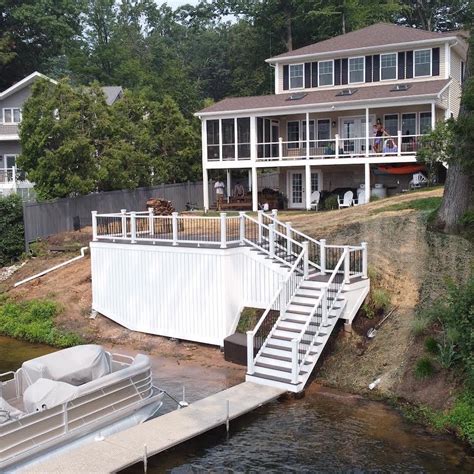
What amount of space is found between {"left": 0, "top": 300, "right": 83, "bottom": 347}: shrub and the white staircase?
23.5ft

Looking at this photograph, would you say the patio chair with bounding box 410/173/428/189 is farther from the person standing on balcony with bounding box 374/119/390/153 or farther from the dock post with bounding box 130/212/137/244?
the dock post with bounding box 130/212/137/244

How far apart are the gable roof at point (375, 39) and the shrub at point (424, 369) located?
20904mm

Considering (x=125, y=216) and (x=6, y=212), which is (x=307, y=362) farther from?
(x=6, y=212)

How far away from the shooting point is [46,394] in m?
13.1

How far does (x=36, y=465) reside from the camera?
469 inches

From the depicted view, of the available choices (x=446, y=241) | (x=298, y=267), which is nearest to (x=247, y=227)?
(x=298, y=267)

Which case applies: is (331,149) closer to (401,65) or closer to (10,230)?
(401,65)

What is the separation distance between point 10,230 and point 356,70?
61.6 ft

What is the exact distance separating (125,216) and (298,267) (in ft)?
20.4

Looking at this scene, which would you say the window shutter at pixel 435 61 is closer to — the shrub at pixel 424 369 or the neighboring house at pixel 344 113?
the neighboring house at pixel 344 113

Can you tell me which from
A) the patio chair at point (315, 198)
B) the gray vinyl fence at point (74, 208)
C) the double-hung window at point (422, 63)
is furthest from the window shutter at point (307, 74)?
the gray vinyl fence at point (74, 208)

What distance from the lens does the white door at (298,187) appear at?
115 ft

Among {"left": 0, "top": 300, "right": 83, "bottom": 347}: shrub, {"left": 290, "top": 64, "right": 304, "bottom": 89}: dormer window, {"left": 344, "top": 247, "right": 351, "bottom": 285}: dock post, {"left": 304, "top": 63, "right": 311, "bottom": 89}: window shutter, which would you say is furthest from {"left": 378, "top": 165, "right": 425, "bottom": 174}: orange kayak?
{"left": 0, "top": 300, "right": 83, "bottom": 347}: shrub

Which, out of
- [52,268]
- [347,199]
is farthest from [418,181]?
[52,268]
